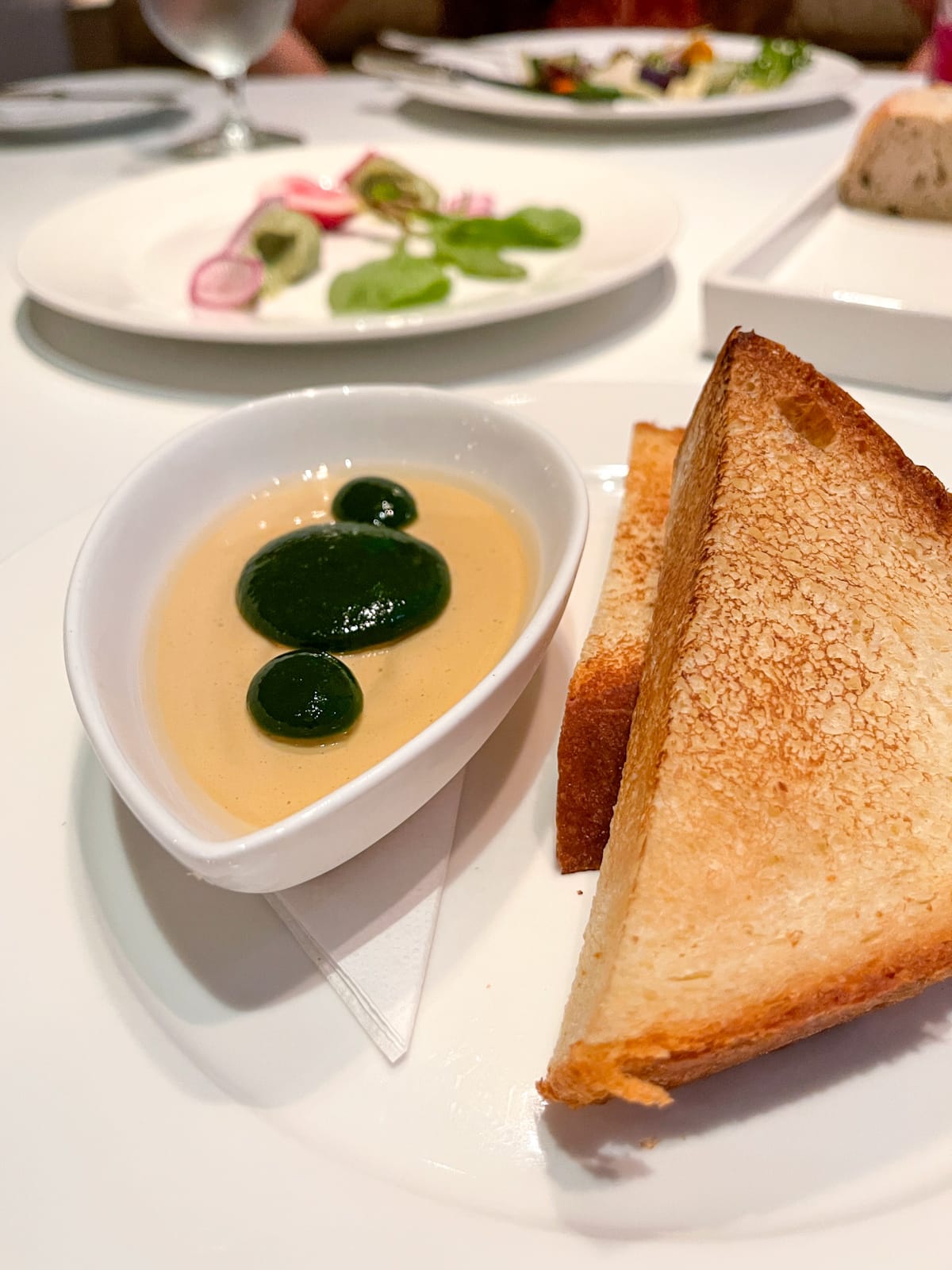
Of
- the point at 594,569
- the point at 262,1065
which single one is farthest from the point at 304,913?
the point at 594,569

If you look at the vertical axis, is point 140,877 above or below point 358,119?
below

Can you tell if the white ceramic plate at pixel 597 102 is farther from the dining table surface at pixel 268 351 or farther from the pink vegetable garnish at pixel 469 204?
the pink vegetable garnish at pixel 469 204

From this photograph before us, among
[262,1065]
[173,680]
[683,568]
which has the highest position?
[683,568]

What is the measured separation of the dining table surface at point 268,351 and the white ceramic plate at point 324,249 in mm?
74

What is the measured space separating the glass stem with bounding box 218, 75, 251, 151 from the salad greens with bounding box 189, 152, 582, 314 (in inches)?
33.8

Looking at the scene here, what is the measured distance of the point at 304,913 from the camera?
0.92m

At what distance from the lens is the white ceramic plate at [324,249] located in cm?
175

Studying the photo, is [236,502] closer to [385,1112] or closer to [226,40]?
[385,1112]

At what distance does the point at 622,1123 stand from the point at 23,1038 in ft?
1.62

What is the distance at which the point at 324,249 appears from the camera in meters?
2.35

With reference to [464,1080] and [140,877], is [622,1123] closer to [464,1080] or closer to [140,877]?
[464,1080]

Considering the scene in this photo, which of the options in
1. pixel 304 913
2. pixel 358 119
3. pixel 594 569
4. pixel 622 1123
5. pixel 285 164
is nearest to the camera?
pixel 622 1123

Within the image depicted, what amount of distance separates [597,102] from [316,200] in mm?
1157

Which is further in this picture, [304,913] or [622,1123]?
[304,913]
